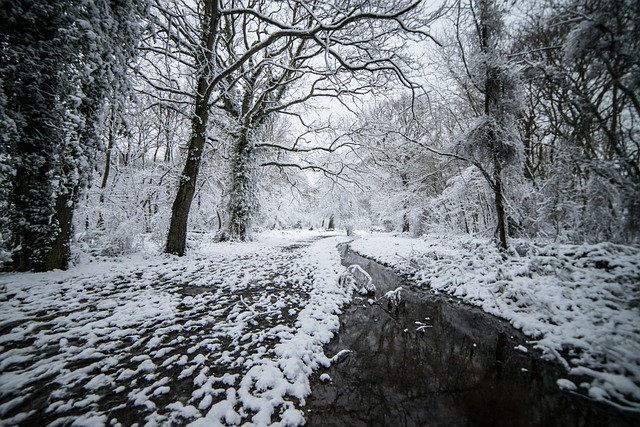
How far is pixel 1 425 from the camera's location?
143cm

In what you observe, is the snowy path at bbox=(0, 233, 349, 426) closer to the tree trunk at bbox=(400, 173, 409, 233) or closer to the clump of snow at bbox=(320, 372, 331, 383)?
the clump of snow at bbox=(320, 372, 331, 383)

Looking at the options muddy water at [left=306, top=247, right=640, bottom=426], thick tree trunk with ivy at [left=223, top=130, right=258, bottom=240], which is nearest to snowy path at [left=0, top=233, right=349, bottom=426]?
muddy water at [left=306, top=247, right=640, bottom=426]

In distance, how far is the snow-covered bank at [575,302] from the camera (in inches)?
85.3

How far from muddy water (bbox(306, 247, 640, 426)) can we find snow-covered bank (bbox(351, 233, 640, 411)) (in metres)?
0.22

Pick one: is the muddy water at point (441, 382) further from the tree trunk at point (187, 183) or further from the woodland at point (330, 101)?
the tree trunk at point (187, 183)

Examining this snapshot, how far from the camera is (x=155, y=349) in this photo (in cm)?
246

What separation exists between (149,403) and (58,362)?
117cm

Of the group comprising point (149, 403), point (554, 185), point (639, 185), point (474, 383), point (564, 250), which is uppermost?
point (554, 185)

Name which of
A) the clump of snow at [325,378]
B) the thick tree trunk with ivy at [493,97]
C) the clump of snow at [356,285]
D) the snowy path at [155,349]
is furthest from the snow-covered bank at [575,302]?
the snowy path at [155,349]

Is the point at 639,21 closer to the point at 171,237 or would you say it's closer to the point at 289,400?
the point at 289,400

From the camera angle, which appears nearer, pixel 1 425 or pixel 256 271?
pixel 1 425

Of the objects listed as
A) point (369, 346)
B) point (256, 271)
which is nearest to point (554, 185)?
point (369, 346)

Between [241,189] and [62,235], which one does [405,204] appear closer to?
[241,189]

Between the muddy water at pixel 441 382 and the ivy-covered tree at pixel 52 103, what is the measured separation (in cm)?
557
